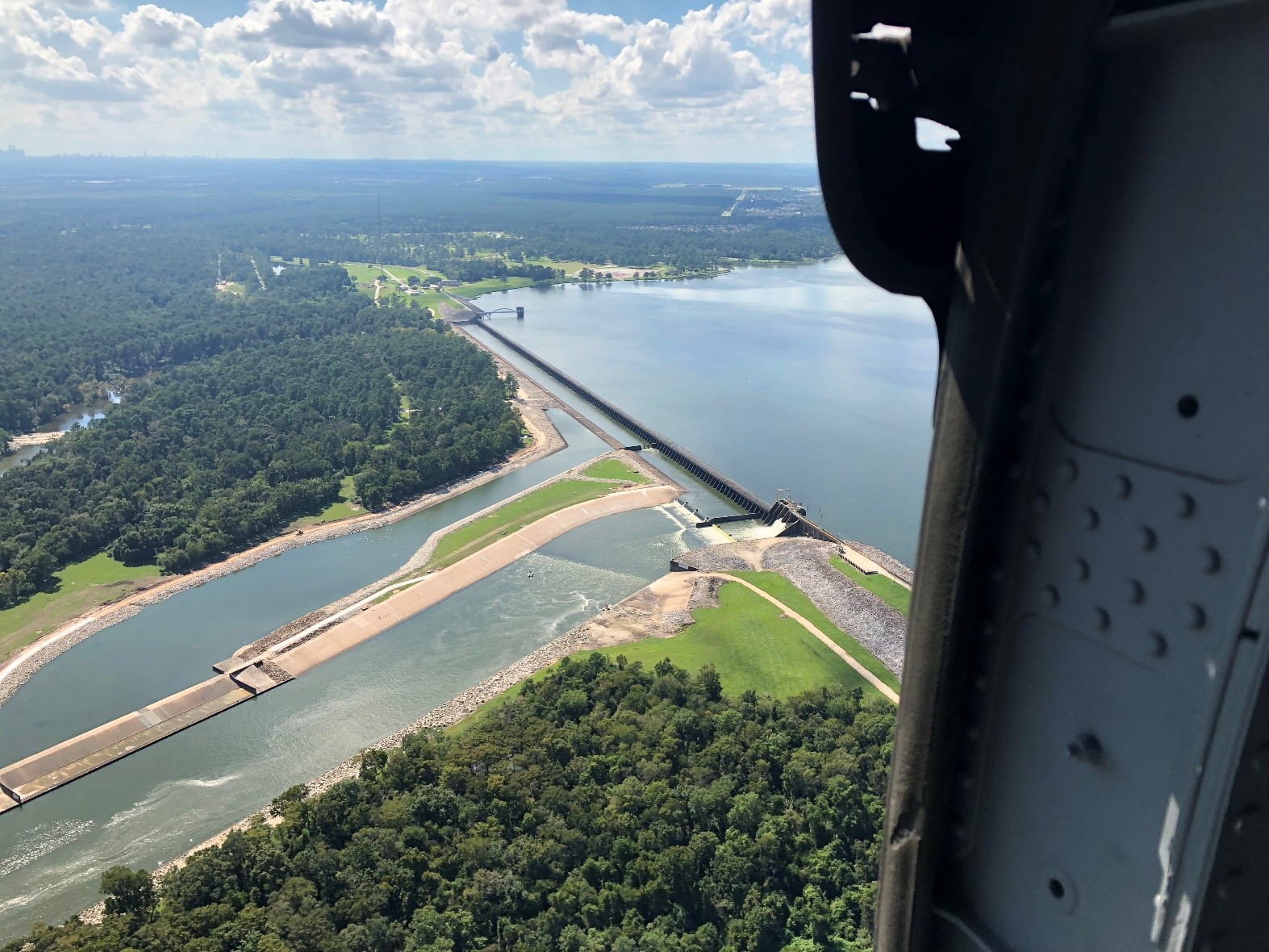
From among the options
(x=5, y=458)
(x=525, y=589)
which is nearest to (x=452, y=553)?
(x=525, y=589)

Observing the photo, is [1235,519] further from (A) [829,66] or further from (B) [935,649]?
(A) [829,66]

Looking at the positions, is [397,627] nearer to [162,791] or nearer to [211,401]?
[162,791]

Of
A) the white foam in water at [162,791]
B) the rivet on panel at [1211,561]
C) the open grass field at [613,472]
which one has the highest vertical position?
the rivet on panel at [1211,561]

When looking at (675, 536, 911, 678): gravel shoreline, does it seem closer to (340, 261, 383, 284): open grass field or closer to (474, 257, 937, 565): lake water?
(474, 257, 937, 565): lake water

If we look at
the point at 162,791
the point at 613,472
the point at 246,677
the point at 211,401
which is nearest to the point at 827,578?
the point at 613,472

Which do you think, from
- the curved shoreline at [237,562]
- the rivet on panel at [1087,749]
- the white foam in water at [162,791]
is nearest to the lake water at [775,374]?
the curved shoreline at [237,562]

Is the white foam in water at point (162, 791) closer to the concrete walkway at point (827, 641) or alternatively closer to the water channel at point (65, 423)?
the concrete walkway at point (827, 641)
